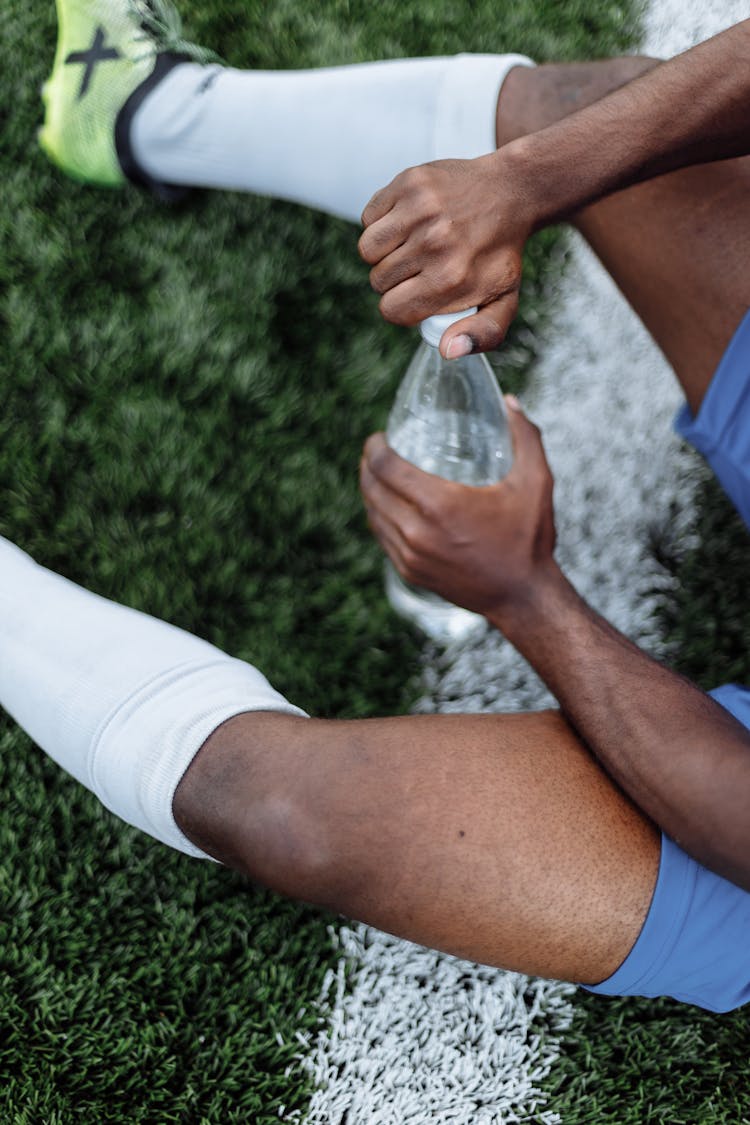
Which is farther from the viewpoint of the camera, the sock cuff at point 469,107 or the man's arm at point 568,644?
the sock cuff at point 469,107

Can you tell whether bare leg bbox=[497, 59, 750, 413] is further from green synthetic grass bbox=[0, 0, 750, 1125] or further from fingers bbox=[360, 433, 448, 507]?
green synthetic grass bbox=[0, 0, 750, 1125]

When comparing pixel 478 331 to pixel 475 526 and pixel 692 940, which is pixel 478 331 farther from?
pixel 692 940

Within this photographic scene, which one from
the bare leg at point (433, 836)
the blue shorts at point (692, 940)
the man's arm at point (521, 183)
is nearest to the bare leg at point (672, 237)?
the man's arm at point (521, 183)

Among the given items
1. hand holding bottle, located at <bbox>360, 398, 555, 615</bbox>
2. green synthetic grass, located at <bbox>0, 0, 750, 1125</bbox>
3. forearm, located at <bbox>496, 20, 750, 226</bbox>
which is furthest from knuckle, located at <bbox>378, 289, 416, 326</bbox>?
green synthetic grass, located at <bbox>0, 0, 750, 1125</bbox>

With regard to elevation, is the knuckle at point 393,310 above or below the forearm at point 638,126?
below

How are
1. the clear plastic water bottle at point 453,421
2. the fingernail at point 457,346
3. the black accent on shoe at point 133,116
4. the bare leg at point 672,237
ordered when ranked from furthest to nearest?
the black accent on shoe at point 133,116 → the clear plastic water bottle at point 453,421 → the bare leg at point 672,237 → the fingernail at point 457,346

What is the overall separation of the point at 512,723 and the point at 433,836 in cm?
19

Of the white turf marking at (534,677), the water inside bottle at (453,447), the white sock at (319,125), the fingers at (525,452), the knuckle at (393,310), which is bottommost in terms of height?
the white turf marking at (534,677)

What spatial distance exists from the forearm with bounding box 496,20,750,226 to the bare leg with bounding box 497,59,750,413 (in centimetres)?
14

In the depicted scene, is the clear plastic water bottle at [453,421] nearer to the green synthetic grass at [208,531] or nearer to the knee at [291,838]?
the green synthetic grass at [208,531]

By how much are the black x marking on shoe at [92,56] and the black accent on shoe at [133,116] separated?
0.25ft

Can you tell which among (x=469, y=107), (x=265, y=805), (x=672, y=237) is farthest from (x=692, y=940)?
(x=469, y=107)

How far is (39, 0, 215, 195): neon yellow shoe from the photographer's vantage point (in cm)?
179

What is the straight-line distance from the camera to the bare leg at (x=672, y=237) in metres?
1.35
